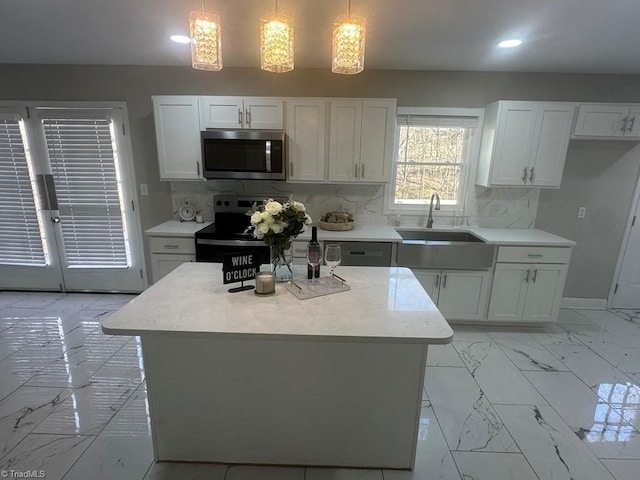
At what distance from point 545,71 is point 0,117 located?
18.2ft

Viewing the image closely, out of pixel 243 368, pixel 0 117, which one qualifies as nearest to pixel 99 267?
pixel 0 117

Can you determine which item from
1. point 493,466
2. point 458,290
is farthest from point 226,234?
point 493,466

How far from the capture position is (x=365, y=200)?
358 cm

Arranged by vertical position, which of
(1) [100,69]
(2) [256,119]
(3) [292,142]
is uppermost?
(1) [100,69]

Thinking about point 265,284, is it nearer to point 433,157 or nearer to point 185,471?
point 185,471

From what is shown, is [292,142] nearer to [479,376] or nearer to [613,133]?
[479,376]

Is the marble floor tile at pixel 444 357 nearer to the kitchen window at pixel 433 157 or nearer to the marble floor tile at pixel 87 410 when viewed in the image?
the kitchen window at pixel 433 157

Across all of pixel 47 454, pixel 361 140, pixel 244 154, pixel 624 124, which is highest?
pixel 624 124

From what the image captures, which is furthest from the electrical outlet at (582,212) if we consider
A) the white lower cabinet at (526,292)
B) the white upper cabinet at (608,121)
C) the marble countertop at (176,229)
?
the marble countertop at (176,229)

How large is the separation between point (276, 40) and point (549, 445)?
8.44 feet

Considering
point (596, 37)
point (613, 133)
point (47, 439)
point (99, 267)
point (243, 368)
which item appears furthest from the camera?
point (99, 267)

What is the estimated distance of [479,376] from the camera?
2479mm

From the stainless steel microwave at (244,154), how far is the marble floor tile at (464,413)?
2.18 m

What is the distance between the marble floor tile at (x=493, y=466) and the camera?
1688 mm
